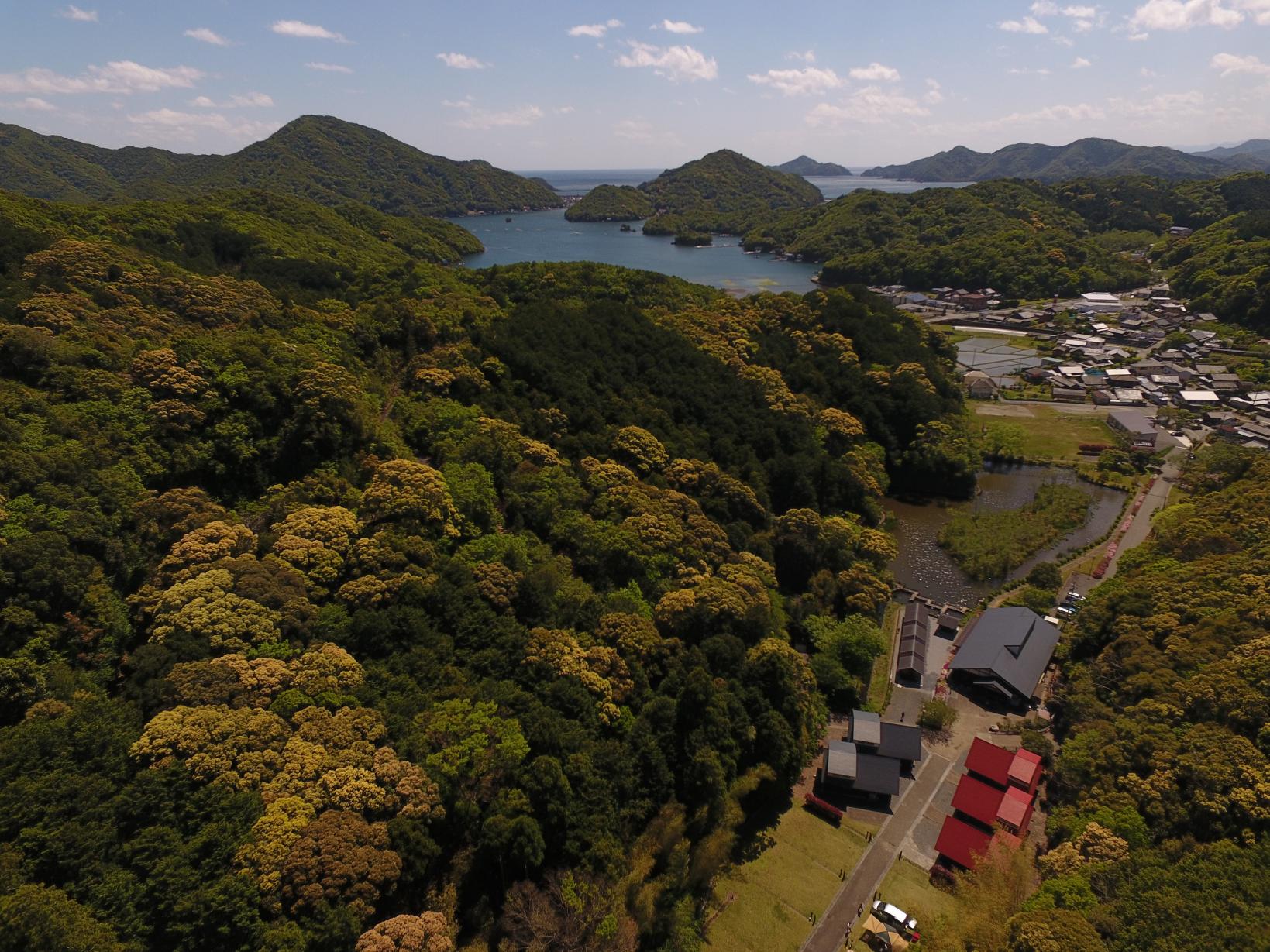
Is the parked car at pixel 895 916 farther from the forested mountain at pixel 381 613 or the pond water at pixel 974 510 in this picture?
the pond water at pixel 974 510

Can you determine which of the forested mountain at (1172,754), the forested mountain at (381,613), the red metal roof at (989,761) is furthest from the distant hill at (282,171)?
the forested mountain at (1172,754)

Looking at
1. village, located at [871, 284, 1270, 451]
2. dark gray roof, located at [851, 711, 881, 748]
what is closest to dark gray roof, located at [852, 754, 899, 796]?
dark gray roof, located at [851, 711, 881, 748]

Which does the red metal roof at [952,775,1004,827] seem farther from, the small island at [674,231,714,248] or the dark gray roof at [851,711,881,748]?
the small island at [674,231,714,248]

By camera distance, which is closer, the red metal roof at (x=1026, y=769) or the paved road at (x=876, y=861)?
the paved road at (x=876, y=861)

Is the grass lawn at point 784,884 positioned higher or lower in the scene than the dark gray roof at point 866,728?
lower

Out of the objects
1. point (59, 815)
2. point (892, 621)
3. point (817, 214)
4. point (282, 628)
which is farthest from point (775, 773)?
point (817, 214)
